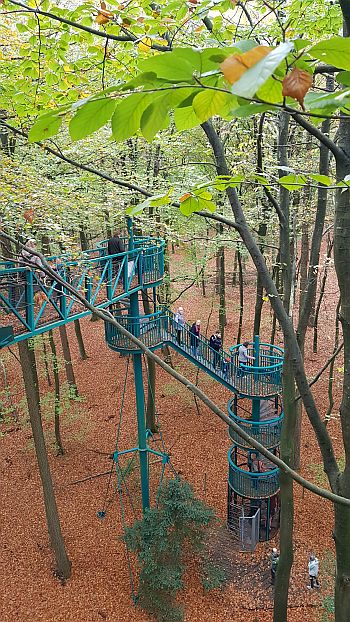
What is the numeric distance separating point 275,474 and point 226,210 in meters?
7.98

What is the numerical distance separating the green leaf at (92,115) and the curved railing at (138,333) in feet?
27.5

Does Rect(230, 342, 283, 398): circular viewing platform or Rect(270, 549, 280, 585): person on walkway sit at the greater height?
Rect(230, 342, 283, 398): circular viewing platform

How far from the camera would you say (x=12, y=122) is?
16.2 feet

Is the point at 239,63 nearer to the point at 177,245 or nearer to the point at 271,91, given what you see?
the point at 271,91

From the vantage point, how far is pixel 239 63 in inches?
22.6

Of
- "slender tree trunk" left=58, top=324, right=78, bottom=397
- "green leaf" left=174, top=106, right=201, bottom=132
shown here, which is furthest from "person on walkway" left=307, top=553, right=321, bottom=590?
"green leaf" left=174, top=106, right=201, bottom=132

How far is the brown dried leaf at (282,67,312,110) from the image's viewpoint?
0.70 meters

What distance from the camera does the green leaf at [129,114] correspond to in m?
0.84

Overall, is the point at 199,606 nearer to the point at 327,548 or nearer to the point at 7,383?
the point at 327,548

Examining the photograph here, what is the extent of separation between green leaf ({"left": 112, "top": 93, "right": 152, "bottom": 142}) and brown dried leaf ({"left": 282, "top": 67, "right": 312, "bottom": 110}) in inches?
10.9

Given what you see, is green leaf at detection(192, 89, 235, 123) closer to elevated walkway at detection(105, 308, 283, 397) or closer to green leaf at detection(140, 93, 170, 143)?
green leaf at detection(140, 93, 170, 143)

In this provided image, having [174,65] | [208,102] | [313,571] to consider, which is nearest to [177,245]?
[313,571]

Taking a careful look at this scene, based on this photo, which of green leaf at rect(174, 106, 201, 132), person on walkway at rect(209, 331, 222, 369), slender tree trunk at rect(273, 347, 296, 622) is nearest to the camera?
green leaf at rect(174, 106, 201, 132)

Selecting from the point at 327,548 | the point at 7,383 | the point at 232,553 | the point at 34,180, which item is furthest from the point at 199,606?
the point at 7,383
